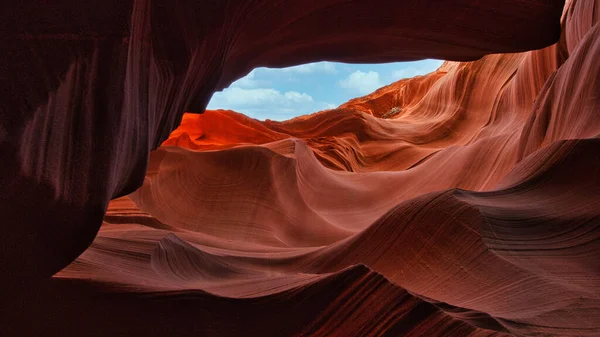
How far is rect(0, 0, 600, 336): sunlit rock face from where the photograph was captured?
1079mm

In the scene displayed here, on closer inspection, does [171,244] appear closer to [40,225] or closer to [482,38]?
[40,225]

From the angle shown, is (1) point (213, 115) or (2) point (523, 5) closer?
(2) point (523, 5)

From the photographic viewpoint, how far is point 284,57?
281 centimetres

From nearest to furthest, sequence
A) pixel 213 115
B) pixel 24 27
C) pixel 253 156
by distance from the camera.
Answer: pixel 24 27 < pixel 253 156 < pixel 213 115

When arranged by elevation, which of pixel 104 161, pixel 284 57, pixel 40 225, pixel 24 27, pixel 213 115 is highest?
pixel 213 115

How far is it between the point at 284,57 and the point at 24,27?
1906 mm

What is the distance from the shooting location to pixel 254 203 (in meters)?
3.35

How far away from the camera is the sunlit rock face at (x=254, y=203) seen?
3.54 feet

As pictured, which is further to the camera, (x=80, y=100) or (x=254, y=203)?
(x=254, y=203)

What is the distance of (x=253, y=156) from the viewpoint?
374 cm

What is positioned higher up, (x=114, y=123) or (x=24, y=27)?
(x=24, y=27)

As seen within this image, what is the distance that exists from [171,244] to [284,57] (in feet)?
4.26

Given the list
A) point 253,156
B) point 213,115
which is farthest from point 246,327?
point 213,115

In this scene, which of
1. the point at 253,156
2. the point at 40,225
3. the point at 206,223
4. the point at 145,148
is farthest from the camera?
the point at 253,156
